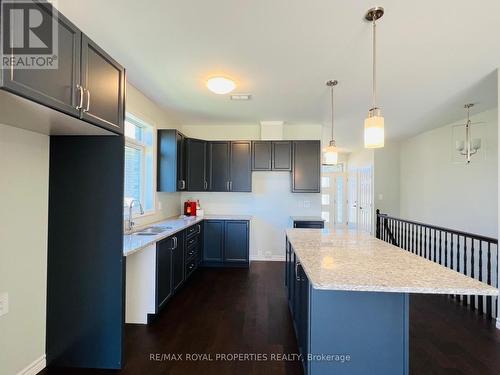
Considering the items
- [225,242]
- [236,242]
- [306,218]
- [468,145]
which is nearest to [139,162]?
[225,242]

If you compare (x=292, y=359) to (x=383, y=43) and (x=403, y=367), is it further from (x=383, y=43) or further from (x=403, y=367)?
(x=383, y=43)

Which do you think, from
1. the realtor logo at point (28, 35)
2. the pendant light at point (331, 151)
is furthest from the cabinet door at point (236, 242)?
the realtor logo at point (28, 35)

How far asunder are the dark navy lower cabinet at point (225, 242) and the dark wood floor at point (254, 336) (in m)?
0.95

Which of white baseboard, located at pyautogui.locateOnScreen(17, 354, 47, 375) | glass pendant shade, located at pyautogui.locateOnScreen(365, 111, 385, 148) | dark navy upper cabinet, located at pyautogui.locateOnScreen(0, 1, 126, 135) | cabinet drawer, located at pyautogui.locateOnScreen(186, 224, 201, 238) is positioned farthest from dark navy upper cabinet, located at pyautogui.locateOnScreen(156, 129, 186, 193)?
glass pendant shade, located at pyautogui.locateOnScreen(365, 111, 385, 148)

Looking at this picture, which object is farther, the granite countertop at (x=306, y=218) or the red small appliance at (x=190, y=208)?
the red small appliance at (x=190, y=208)

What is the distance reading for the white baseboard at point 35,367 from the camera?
1814 millimetres

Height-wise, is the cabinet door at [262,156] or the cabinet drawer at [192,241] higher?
the cabinet door at [262,156]

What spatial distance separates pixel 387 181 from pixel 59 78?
7.04 meters

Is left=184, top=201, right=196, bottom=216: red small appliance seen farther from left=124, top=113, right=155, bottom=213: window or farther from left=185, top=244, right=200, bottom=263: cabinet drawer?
left=124, top=113, right=155, bottom=213: window

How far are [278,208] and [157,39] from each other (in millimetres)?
Result: 3583

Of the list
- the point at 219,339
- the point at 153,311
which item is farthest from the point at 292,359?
the point at 153,311

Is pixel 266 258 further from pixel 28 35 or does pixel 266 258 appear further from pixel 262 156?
pixel 28 35

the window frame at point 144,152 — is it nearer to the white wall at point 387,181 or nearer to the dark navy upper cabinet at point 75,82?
the dark navy upper cabinet at point 75,82

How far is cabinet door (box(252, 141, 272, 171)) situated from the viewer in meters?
4.72
